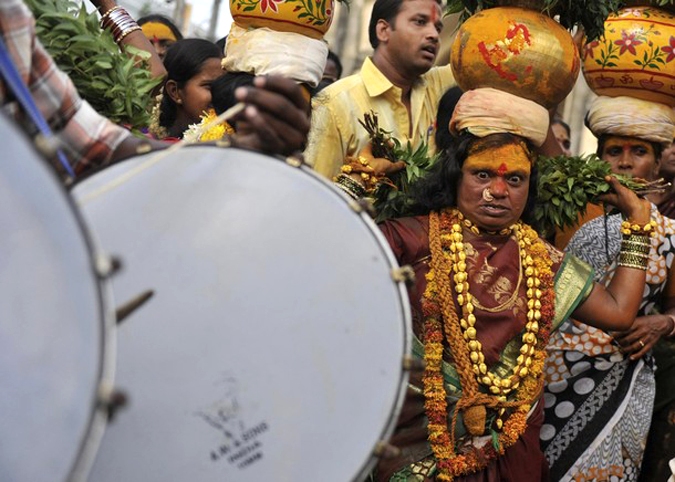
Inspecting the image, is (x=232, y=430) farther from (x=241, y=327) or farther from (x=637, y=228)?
(x=637, y=228)

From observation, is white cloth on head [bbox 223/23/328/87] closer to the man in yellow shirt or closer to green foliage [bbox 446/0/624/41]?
the man in yellow shirt

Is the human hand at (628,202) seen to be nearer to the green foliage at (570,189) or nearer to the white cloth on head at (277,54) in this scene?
the green foliage at (570,189)

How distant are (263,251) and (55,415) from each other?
2.08 feet

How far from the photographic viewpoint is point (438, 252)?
418 centimetres

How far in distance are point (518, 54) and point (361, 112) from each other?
936 millimetres

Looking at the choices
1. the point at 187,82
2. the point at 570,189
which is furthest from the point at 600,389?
the point at 187,82

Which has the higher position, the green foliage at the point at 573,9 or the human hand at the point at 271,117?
the human hand at the point at 271,117

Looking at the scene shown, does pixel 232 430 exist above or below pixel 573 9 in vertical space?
above

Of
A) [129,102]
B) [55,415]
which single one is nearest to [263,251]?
[55,415]

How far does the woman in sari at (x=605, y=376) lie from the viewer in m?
4.88

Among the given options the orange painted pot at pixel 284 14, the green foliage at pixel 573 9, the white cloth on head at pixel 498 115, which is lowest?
the white cloth on head at pixel 498 115

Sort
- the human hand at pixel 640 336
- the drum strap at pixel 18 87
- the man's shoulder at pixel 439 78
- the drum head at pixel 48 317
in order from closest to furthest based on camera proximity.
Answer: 1. the drum head at pixel 48 317
2. the drum strap at pixel 18 87
3. the human hand at pixel 640 336
4. the man's shoulder at pixel 439 78

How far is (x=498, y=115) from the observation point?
170 inches

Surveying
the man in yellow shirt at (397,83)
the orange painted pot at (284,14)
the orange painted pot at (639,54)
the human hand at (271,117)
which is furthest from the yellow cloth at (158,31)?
the human hand at (271,117)
